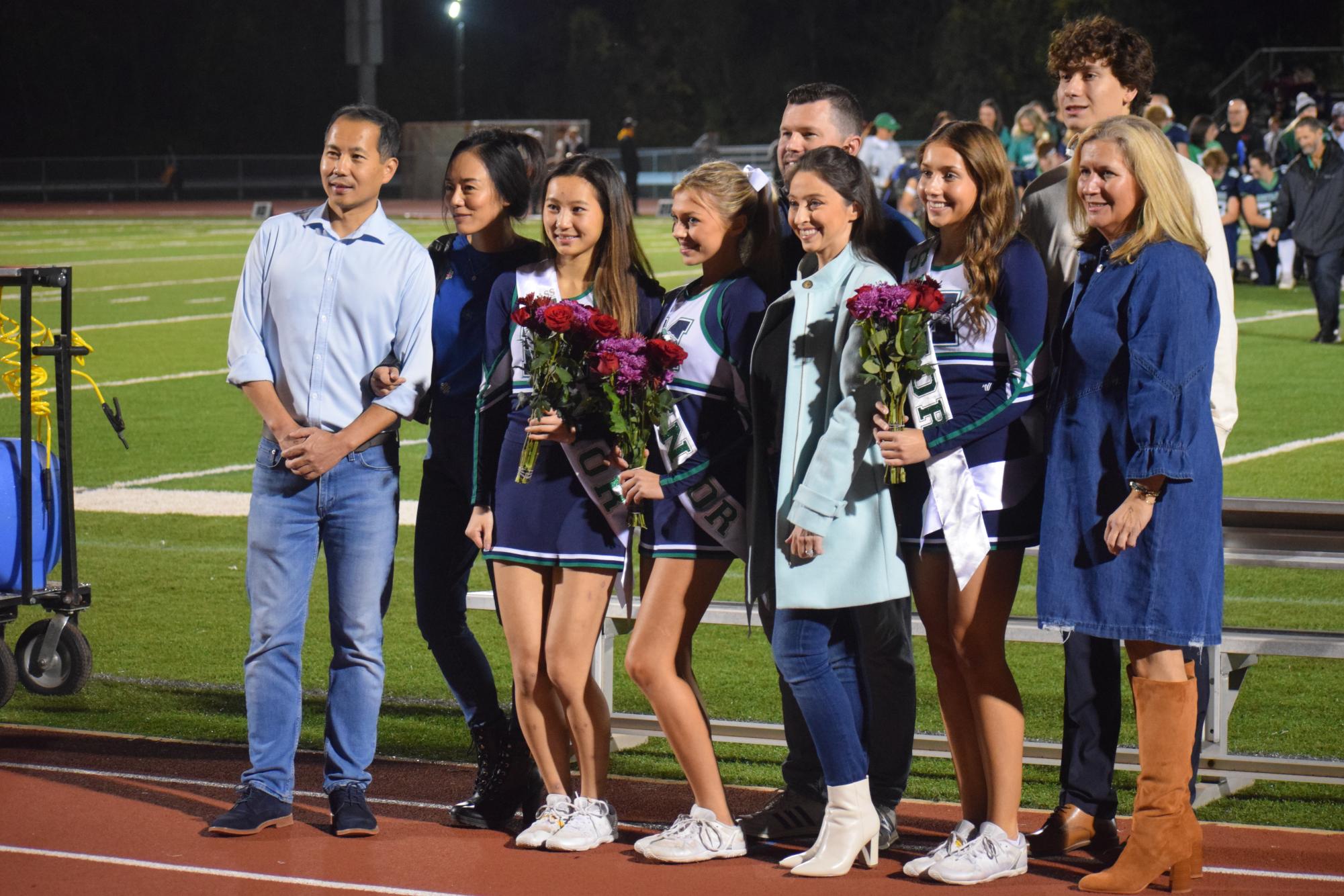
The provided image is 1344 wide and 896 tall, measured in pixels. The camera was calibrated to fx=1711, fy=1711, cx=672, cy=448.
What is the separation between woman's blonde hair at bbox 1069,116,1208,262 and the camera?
4.16 meters

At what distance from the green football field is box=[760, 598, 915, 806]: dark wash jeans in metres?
0.64

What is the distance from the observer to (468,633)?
5.12m

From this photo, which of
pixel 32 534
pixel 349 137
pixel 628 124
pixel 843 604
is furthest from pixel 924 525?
pixel 628 124

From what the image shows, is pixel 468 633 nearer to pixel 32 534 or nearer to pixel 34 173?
pixel 32 534

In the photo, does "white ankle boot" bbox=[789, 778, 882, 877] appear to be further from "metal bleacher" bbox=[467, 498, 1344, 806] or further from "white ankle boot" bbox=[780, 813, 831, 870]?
"metal bleacher" bbox=[467, 498, 1344, 806]

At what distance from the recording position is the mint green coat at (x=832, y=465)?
430 cm

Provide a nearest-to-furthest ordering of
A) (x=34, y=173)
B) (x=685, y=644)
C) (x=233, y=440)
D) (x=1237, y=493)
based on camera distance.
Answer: (x=685, y=644)
(x=1237, y=493)
(x=233, y=440)
(x=34, y=173)

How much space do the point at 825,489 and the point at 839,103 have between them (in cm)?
133

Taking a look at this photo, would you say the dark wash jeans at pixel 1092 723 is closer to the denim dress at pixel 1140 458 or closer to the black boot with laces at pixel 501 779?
the denim dress at pixel 1140 458

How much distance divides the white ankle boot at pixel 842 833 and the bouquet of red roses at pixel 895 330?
0.98 metres

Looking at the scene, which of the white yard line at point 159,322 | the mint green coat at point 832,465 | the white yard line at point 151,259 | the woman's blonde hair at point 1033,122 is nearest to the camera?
the mint green coat at point 832,465

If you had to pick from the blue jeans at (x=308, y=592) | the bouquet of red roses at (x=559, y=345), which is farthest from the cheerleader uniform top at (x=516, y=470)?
the blue jeans at (x=308, y=592)

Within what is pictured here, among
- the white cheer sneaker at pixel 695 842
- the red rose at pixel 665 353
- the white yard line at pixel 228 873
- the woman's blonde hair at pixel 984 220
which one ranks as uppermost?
the woman's blonde hair at pixel 984 220

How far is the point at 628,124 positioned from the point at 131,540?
29.0 m
